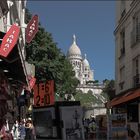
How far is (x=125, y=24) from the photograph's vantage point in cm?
3331

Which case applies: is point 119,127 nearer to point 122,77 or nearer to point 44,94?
point 44,94

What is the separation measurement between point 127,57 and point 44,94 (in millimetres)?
22249

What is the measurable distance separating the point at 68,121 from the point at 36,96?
4.30 feet

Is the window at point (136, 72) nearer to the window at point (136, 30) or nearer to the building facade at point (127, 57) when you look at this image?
the building facade at point (127, 57)

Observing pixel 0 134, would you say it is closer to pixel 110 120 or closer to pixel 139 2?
pixel 110 120

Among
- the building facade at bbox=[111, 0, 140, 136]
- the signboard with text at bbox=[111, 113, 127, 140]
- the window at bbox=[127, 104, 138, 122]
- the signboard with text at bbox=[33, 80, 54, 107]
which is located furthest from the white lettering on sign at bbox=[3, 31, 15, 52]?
the window at bbox=[127, 104, 138, 122]

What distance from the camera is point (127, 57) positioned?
105 feet

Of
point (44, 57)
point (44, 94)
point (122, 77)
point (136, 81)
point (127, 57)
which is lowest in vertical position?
point (44, 94)

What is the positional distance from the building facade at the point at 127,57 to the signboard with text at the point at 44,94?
15799 mm

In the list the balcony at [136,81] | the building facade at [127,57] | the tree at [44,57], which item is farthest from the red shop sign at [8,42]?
the tree at [44,57]

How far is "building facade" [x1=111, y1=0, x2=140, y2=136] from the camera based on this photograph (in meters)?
29.5

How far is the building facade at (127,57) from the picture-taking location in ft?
96.6

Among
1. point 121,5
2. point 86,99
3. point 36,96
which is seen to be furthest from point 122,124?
point 86,99

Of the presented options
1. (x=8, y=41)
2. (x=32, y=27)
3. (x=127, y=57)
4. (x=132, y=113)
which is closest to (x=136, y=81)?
(x=132, y=113)
